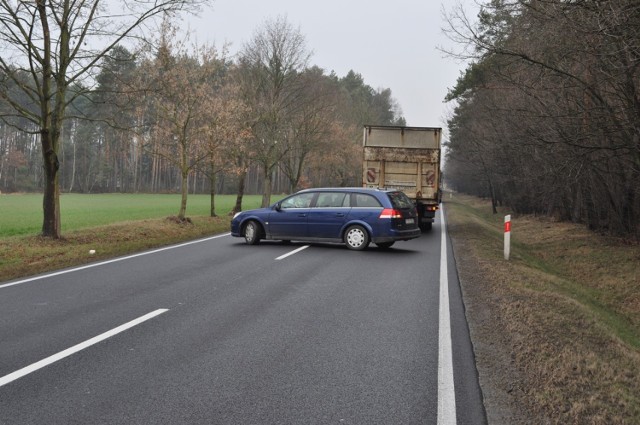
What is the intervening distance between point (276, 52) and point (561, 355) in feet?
88.9

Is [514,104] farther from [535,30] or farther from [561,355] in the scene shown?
[561,355]

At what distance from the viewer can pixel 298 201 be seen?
1301 centimetres

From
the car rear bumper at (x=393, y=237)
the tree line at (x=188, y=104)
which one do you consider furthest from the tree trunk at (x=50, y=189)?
the car rear bumper at (x=393, y=237)

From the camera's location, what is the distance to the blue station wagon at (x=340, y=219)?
1201cm

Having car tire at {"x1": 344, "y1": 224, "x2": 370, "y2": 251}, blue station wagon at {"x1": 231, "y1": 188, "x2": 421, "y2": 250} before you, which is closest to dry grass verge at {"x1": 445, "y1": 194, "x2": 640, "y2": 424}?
blue station wagon at {"x1": 231, "y1": 188, "x2": 421, "y2": 250}

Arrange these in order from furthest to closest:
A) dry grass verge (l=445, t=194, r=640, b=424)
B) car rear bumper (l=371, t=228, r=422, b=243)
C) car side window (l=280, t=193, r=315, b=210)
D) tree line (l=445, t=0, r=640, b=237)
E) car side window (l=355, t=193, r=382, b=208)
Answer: car side window (l=280, t=193, r=315, b=210)
car side window (l=355, t=193, r=382, b=208)
car rear bumper (l=371, t=228, r=422, b=243)
tree line (l=445, t=0, r=640, b=237)
dry grass verge (l=445, t=194, r=640, b=424)

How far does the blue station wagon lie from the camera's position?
1201 centimetres

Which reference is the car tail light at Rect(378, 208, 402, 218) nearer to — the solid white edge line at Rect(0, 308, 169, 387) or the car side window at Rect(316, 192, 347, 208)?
the car side window at Rect(316, 192, 347, 208)

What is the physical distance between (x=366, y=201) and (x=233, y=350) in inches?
312

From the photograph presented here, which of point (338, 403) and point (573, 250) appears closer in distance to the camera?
point (338, 403)

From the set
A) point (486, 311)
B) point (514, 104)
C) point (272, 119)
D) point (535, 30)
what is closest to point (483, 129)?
point (514, 104)

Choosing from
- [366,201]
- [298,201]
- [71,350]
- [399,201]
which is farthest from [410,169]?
[71,350]

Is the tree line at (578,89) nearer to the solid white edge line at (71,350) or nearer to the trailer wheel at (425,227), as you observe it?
the trailer wheel at (425,227)

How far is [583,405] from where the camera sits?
3.61 meters
